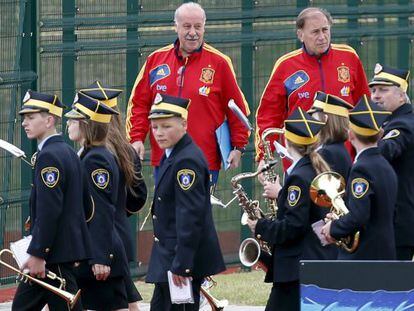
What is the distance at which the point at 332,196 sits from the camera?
975 cm

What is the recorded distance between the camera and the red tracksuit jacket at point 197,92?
12.5 m

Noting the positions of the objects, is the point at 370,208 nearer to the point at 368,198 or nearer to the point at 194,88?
the point at 368,198

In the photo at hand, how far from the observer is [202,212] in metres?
10.0

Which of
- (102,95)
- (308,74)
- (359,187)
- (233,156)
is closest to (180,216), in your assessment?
(359,187)

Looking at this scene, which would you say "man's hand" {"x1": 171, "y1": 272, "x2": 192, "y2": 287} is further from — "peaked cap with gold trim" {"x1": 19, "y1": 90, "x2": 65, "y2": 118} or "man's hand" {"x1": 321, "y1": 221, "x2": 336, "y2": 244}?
"peaked cap with gold trim" {"x1": 19, "y1": 90, "x2": 65, "y2": 118}

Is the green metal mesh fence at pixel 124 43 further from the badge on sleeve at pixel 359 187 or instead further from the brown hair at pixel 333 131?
the badge on sleeve at pixel 359 187

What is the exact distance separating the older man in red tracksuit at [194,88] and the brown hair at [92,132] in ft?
5.23

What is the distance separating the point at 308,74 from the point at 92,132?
223 cm

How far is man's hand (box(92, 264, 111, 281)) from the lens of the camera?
10.8m

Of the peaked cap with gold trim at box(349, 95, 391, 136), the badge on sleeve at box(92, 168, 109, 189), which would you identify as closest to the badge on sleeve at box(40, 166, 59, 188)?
the badge on sleeve at box(92, 168, 109, 189)

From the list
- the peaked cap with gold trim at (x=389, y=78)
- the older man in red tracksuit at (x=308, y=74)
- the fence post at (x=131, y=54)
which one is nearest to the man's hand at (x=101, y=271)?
the older man in red tracksuit at (x=308, y=74)

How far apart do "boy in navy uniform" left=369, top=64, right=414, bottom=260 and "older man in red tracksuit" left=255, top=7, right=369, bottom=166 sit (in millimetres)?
1136

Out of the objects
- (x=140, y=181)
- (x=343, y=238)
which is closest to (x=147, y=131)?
(x=140, y=181)

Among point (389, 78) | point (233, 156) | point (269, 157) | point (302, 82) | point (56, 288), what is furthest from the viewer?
point (233, 156)
